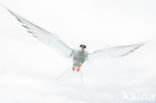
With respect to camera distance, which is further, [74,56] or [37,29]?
[74,56]

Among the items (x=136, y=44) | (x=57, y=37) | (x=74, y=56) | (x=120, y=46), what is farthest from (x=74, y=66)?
(x=136, y=44)

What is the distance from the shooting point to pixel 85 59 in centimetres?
1232

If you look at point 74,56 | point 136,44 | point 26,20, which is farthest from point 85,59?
point 26,20

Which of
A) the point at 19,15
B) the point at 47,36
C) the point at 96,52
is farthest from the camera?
the point at 96,52

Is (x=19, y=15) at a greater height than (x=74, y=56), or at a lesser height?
greater

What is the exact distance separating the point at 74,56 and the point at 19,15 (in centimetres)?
349

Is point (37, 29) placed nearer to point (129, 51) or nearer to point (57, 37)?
point (57, 37)

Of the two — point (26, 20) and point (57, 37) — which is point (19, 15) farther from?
point (57, 37)

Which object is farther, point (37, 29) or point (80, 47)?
point (80, 47)

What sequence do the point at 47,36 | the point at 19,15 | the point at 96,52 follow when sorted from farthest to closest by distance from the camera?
the point at 96,52
the point at 47,36
the point at 19,15

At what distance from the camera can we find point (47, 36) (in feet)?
39.0

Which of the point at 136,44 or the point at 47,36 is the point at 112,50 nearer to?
the point at 136,44

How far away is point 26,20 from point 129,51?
17.5 ft

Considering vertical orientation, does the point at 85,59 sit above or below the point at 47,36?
below
